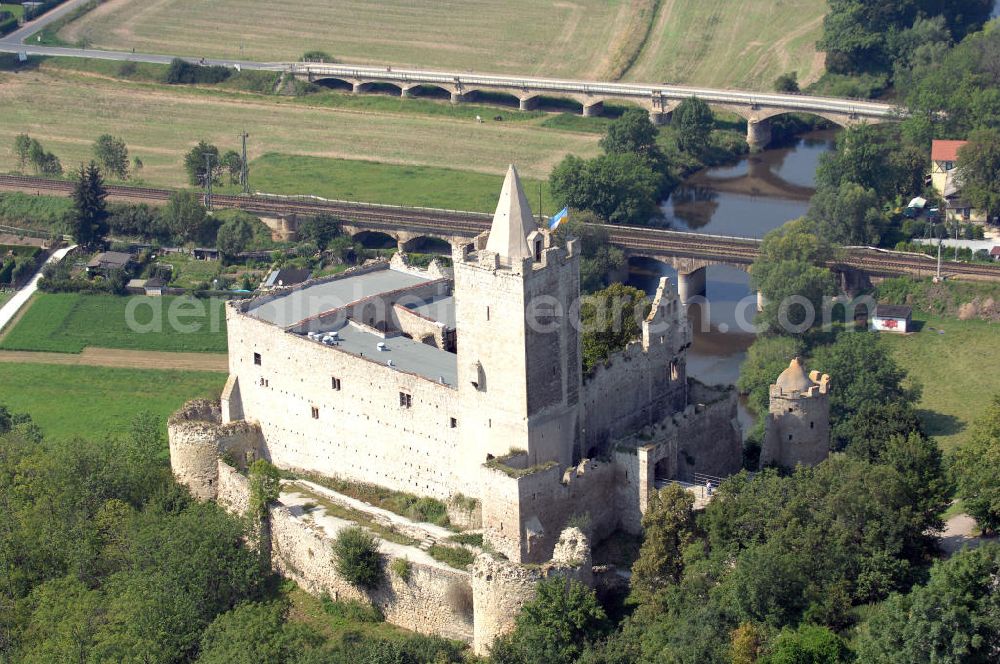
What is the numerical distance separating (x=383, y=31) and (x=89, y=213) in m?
64.1

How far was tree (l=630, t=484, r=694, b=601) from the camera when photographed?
6856cm

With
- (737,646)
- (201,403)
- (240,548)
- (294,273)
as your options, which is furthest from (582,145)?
(737,646)

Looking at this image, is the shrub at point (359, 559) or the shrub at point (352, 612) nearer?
the shrub at point (359, 559)

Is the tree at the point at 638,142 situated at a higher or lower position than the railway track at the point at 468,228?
higher

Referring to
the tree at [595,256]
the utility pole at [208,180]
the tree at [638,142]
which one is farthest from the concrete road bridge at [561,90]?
the tree at [595,256]

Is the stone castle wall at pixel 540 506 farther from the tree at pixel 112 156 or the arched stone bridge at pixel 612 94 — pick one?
the arched stone bridge at pixel 612 94

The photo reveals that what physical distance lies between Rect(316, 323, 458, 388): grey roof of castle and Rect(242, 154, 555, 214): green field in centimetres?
5174

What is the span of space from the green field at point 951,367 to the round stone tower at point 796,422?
530 inches

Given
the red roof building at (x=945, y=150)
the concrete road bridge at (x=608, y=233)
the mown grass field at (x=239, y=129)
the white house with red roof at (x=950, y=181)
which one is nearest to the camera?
the concrete road bridge at (x=608, y=233)

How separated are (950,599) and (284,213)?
7768 cm

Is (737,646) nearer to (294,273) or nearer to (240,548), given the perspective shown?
(240,548)

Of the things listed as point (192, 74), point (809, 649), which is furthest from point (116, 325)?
point (192, 74)

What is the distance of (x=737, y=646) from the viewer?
63.3 m

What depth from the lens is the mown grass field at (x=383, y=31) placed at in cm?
17650
